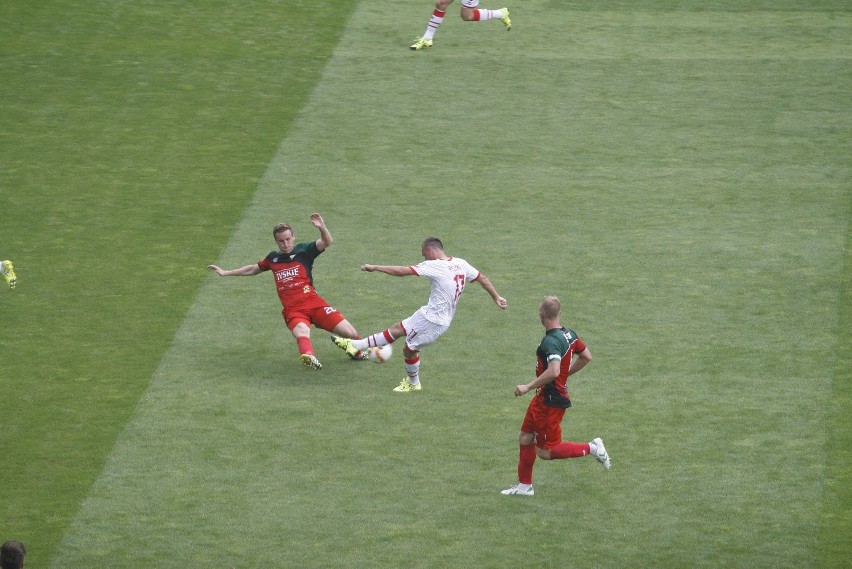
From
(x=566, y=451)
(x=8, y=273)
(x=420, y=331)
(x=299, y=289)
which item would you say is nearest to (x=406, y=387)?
(x=420, y=331)

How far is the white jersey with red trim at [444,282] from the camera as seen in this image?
580 inches

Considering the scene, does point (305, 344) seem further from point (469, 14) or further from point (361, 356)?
point (469, 14)

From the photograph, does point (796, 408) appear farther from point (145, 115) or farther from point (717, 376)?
point (145, 115)

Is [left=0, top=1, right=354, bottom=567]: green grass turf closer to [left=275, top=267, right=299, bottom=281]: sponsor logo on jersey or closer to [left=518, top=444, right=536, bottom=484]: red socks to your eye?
[left=275, top=267, right=299, bottom=281]: sponsor logo on jersey

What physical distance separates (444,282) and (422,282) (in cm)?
369

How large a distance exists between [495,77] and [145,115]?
21.2 ft

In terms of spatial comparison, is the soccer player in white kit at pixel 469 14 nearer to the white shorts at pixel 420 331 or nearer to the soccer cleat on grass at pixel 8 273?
the soccer cleat on grass at pixel 8 273

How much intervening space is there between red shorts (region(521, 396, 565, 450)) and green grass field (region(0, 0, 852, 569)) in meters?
0.66

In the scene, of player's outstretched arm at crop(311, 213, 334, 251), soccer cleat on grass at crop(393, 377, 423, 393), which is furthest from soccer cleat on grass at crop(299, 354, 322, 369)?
player's outstretched arm at crop(311, 213, 334, 251)

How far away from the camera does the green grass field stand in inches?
510

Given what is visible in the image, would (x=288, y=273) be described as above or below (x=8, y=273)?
above

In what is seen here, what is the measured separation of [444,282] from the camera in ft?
48.5

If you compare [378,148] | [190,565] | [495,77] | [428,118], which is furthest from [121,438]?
[495,77]

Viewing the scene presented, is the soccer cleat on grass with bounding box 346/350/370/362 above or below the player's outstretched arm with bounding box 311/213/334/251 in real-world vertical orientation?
below
